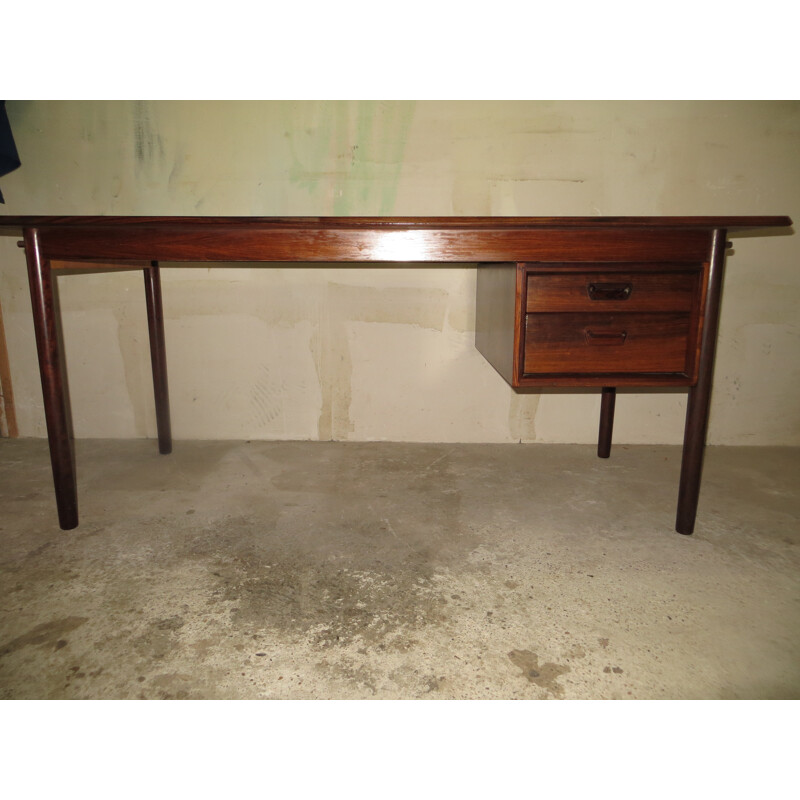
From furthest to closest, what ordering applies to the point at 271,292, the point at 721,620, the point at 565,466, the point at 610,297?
the point at 271,292, the point at 565,466, the point at 610,297, the point at 721,620

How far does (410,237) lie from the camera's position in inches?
53.2

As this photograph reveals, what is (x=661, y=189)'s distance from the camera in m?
2.22

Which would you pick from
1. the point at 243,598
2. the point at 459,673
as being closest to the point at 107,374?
the point at 243,598

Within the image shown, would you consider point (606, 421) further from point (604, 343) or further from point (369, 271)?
point (369, 271)

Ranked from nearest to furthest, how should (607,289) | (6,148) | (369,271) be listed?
(607,289) → (6,148) → (369,271)

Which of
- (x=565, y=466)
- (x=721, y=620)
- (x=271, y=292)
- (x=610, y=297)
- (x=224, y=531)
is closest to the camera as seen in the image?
(x=721, y=620)

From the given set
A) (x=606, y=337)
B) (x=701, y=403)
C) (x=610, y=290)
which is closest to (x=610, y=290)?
(x=610, y=290)

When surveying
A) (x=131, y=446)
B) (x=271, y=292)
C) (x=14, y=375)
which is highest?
(x=271, y=292)

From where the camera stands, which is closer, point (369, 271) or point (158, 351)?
point (158, 351)

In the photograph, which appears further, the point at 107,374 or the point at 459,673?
the point at 107,374

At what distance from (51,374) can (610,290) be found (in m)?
1.56

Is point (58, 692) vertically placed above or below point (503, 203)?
below

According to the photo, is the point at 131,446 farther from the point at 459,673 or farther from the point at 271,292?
the point at 459,673

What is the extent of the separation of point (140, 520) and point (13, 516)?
396 mm
